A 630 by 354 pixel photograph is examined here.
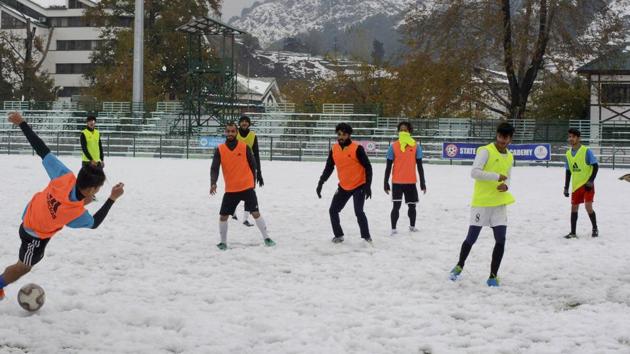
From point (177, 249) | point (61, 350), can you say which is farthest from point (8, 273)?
point (177, 249)

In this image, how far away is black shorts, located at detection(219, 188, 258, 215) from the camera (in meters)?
9.76

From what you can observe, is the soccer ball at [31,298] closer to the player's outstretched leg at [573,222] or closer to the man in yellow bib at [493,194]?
the man in yellow bib at [493,194]

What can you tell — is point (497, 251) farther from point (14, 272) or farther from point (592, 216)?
point (14, 272)

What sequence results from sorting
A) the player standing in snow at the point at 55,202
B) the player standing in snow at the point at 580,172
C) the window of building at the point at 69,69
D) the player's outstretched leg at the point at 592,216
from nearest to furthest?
the player standing in snow at the point at 55,202 < the player standing in snow at the point at 580,172 < the player's outstretched leg at the point at 592,216 < the window of building at the point at 69,69

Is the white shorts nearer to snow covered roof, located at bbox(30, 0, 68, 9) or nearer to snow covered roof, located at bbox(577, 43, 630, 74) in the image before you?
snow covered roof, located at bbox(577, 43, 630, 74)

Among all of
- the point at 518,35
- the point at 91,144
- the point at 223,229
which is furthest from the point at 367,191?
the point at 518,35

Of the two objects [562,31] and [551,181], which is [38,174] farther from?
[562,31]

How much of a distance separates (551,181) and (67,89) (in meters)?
67.9

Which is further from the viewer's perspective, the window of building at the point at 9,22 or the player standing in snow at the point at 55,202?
the window of building at the point at 9,22

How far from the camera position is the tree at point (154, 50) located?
5488 cm

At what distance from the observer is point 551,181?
2253 centimetres

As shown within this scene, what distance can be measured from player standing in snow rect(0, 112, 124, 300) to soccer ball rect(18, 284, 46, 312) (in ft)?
0.55

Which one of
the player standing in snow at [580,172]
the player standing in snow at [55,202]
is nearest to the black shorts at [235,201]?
the player standing in snow at [55,202]

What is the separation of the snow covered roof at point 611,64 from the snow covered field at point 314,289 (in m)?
25.7
